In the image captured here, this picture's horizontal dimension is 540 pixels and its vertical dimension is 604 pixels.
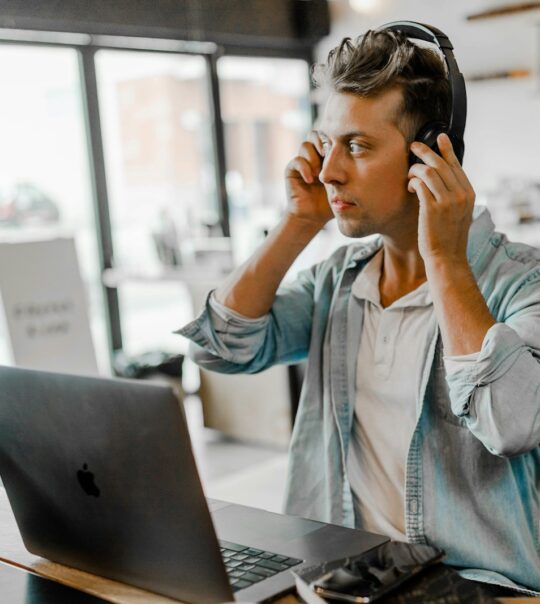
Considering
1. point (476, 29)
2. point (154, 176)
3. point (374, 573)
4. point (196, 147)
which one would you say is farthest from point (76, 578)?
point (476, 29)

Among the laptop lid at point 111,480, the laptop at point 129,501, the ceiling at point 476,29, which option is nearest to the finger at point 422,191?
the laptop at point 129,501

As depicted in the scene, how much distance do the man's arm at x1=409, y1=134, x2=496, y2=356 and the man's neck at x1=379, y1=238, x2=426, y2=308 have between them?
0.20 meters

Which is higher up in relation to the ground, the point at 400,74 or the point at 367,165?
the point at 400,74

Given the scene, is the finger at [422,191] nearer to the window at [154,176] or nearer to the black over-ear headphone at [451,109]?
the black over-ear headphone at [451,109]

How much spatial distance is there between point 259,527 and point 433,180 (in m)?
0.55

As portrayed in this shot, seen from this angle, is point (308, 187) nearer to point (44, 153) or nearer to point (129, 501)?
point (129, 501)

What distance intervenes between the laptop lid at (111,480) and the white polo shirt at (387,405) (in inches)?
20.5

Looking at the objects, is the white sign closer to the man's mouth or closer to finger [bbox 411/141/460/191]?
the man's mouth

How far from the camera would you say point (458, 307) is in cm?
122

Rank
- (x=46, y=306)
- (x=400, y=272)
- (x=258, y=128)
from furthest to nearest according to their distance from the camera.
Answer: (x=258, y=128) < (x=46, y=306) < (x=400, y=272)

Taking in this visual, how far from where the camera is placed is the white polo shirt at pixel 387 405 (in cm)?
140

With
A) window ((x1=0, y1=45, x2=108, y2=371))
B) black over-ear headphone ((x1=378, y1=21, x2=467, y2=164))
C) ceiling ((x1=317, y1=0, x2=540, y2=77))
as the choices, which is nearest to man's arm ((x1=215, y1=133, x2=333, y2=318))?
black over-ear headphone ((x1=378, y1=21, x2=467, y2=164))

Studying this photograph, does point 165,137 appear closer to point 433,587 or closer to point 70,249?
point 70,249

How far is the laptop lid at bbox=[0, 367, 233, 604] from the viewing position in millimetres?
889
